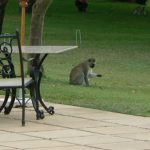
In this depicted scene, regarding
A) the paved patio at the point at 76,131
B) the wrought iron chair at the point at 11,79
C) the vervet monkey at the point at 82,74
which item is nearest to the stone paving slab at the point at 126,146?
the paved patio at the point at 76,131

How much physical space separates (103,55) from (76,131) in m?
16.8

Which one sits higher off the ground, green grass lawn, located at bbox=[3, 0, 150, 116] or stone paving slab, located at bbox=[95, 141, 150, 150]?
stone paving slab, located at bbox=[95, 141, 150, 150]

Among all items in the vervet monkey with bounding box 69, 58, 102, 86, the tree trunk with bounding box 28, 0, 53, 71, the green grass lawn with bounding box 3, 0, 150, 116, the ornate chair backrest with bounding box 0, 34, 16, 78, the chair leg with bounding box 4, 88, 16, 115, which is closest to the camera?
the ornate chair backrest with bounding box 0, 34, 16, 78

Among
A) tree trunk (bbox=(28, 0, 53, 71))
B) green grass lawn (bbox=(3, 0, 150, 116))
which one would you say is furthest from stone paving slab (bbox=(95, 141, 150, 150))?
tree trunk (bbox=(28, 0, 53, 71))

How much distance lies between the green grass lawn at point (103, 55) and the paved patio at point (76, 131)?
832 millimetres

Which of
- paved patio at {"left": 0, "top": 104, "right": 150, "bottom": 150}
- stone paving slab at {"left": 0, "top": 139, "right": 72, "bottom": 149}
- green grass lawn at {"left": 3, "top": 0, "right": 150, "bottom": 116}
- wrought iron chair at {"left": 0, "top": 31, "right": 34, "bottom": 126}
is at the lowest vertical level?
green grass lawn at {"left": 3, "top": 0, "right": 150, "bottom": 116}

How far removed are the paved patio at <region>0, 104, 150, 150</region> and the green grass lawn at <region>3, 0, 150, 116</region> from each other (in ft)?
2.73

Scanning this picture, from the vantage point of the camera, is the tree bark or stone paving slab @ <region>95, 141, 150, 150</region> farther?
the tree bark

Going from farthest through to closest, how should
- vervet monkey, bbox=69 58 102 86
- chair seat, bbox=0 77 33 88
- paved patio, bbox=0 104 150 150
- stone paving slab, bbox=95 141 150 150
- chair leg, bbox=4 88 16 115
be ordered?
vervet monkey, bbox=69 58 102 86, chair leg, bbox=4 88 16 115, chair seat, bbox=0 77 33 88, paved patio, bbox=0 104 150 150, stone paving slab, bbox=95 141 150 150

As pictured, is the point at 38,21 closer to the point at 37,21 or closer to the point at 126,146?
the point at 37,21

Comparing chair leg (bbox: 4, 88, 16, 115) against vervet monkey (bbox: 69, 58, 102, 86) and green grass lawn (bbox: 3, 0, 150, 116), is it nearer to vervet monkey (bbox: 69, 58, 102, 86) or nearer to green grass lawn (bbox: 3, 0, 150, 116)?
green grass lawn (bbox: 3, 0, 150, 116)

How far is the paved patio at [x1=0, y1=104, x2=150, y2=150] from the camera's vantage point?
916cm

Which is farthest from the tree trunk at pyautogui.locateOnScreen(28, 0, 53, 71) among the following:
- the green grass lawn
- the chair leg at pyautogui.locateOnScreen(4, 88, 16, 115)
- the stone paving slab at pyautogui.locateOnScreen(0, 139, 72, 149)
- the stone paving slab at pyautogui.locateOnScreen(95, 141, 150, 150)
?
the stone paving slab at pyautogui.locateOnScreen(95, 141, 150, 150)

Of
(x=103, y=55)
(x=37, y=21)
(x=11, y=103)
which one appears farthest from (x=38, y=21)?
(x=103, y=55)
